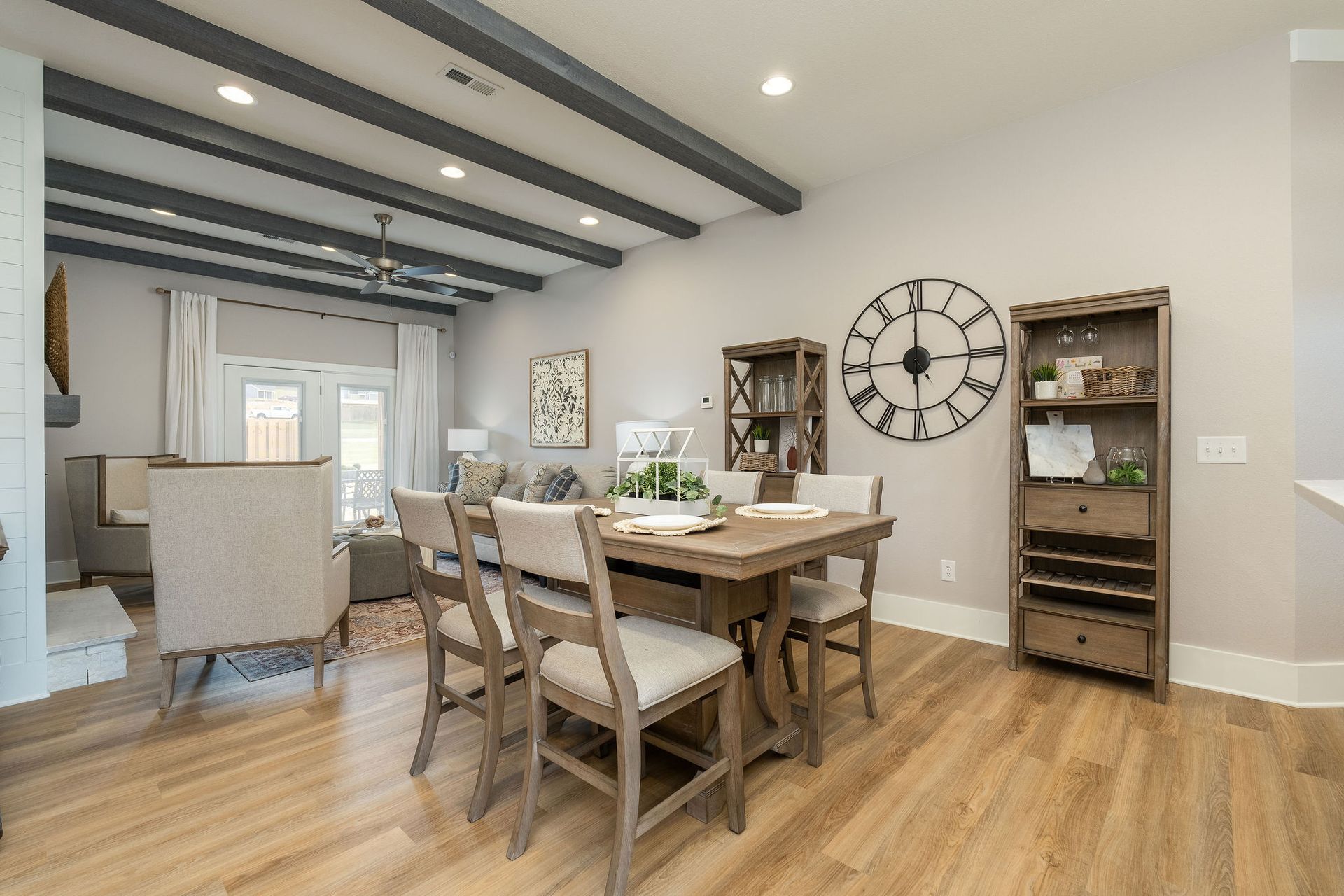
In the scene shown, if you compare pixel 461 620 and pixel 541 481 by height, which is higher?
pixel 541 481

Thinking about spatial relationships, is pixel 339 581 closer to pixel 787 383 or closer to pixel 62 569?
pixel 787 383

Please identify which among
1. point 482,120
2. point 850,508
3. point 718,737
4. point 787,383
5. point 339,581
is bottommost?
point 718,737

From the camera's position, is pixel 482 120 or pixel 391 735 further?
pixel 482 120

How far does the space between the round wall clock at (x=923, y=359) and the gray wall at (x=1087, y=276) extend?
0.08 m

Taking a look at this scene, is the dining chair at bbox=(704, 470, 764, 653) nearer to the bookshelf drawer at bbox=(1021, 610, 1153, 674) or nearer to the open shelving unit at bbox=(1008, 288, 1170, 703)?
the open shelving unit at bbox=(1008, 288, 1170, 703)

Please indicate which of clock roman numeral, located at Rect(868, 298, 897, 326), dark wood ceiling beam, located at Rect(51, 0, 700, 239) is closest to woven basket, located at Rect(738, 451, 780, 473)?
clock roman numeral, located at Rect(868, 298, 897, 326)

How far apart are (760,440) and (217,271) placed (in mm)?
5091

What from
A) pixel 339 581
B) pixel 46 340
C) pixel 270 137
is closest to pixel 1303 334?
pixel 339 581

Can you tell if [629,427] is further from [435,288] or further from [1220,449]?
[1220,449]

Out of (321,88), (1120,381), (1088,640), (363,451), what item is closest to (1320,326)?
(1120,381)

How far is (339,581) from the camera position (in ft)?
10.1

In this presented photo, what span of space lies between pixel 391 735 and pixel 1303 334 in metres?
3.86

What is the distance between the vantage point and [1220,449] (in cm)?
270

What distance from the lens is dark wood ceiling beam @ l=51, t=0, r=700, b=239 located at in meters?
2.24
